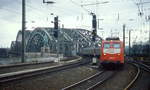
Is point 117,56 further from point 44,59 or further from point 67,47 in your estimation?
point 67,47

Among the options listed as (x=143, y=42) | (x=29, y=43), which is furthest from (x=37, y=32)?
(x=143, y=42)

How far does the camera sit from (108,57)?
2386 centimetres

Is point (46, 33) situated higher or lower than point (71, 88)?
higher

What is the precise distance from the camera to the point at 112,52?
23922 millimetres

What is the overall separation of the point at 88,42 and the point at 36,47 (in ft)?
93.4

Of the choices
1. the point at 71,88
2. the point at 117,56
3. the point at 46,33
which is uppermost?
the point at 46,33

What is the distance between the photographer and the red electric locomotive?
23.5 meters

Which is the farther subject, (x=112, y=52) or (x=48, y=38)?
(x=48, y=38)

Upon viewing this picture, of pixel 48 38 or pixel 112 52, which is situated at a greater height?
pixel 48 38

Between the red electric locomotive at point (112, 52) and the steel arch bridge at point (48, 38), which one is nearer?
the red electric locomotive at point (112, 52)

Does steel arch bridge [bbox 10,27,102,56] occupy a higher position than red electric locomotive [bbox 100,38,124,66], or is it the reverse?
steel arch bridge [bbox 10,27,102,56]

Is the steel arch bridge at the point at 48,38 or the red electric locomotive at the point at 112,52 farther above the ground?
the steel arch bridge at the point at 48,38

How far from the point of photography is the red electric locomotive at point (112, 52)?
23.5m

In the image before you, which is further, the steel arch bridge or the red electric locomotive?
the steel arch bridge
